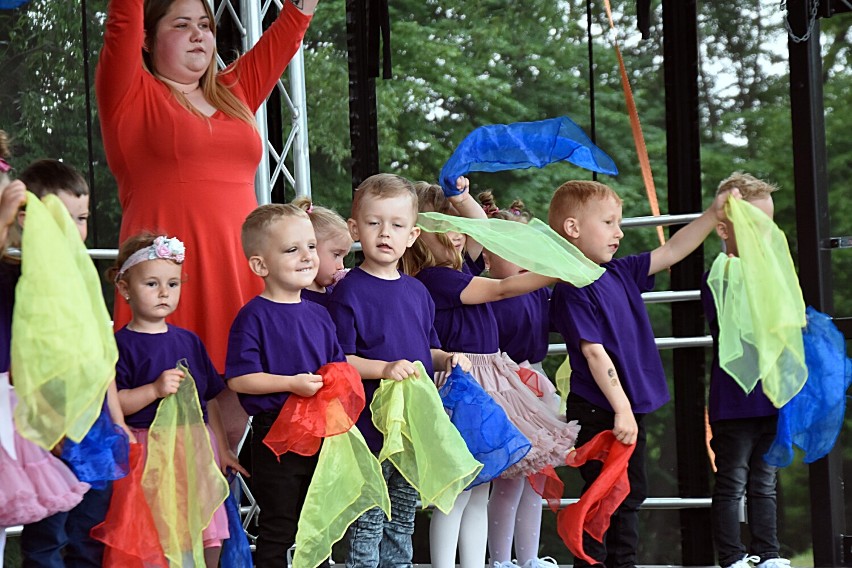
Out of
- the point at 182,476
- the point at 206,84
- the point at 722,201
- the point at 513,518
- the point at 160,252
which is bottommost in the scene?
the point at 513,518

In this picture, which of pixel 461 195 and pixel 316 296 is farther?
pixel 461 195

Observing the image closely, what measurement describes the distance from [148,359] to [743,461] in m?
1.84

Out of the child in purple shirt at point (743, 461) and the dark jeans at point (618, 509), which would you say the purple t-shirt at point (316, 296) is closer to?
the dark jeans at point (618, 509)

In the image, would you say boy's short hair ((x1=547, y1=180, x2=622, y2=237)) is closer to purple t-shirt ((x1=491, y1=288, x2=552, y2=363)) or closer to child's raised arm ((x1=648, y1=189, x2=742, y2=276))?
child's raised arm ((x1=648, y1=189, x2=742, y2=276))

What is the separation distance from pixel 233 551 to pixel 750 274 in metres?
1.57

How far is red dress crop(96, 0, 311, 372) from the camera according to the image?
10.7 feet

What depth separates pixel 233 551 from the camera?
322 centimetres

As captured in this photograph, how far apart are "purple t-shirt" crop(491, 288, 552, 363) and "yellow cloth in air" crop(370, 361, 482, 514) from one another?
2.31 feet

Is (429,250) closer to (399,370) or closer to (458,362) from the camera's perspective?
(458,362)

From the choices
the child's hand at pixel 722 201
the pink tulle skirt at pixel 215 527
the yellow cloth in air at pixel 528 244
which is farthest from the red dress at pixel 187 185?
the child's hand at pixel 722 201

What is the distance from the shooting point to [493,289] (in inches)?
138

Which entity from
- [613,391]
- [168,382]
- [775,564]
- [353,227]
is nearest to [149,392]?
[168,382]

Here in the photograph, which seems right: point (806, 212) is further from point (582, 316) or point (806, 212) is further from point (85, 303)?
point (85, 303)

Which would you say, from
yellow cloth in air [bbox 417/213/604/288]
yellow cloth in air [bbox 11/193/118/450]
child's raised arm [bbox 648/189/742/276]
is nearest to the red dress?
yellow cloth in air [bbox 417/213/604/288]
